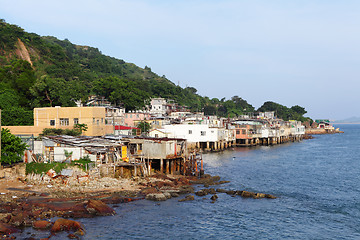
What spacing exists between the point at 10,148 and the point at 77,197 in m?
12.9

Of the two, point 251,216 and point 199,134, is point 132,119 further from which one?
point 251,216

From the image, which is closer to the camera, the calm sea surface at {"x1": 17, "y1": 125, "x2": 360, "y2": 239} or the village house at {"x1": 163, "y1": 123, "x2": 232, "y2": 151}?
the calm sea surface at {"x1": 17, "y1": 125, "x2": 360, "y2": 239}

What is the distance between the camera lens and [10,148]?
41.2 metres

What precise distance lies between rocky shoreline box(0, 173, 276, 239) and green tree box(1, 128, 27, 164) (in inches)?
117

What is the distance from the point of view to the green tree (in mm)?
40688

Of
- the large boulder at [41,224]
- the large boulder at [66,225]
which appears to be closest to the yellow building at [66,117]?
the large boulder at [41,224]

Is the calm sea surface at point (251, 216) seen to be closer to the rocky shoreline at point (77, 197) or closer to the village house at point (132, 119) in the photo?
the rocky shoreline at point (77, 197)

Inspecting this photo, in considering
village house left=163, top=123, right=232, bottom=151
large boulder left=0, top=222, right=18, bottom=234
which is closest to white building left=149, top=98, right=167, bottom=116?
village house left=163, top=123, right=232, bottom=151

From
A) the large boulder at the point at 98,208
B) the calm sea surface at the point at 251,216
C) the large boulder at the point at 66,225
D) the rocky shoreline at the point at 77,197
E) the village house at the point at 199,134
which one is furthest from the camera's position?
the village house at the point at 199,134

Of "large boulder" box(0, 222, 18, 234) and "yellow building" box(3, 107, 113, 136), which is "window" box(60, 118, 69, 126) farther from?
"large boulder" box(0, 222, 18, 234)

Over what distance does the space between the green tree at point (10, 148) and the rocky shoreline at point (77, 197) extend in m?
2.97

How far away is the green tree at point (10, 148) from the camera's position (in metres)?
40.7

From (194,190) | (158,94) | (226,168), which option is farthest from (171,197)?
(158,94)

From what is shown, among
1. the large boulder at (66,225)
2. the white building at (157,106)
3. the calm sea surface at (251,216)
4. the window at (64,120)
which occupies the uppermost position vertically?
the white building at (157,106)
